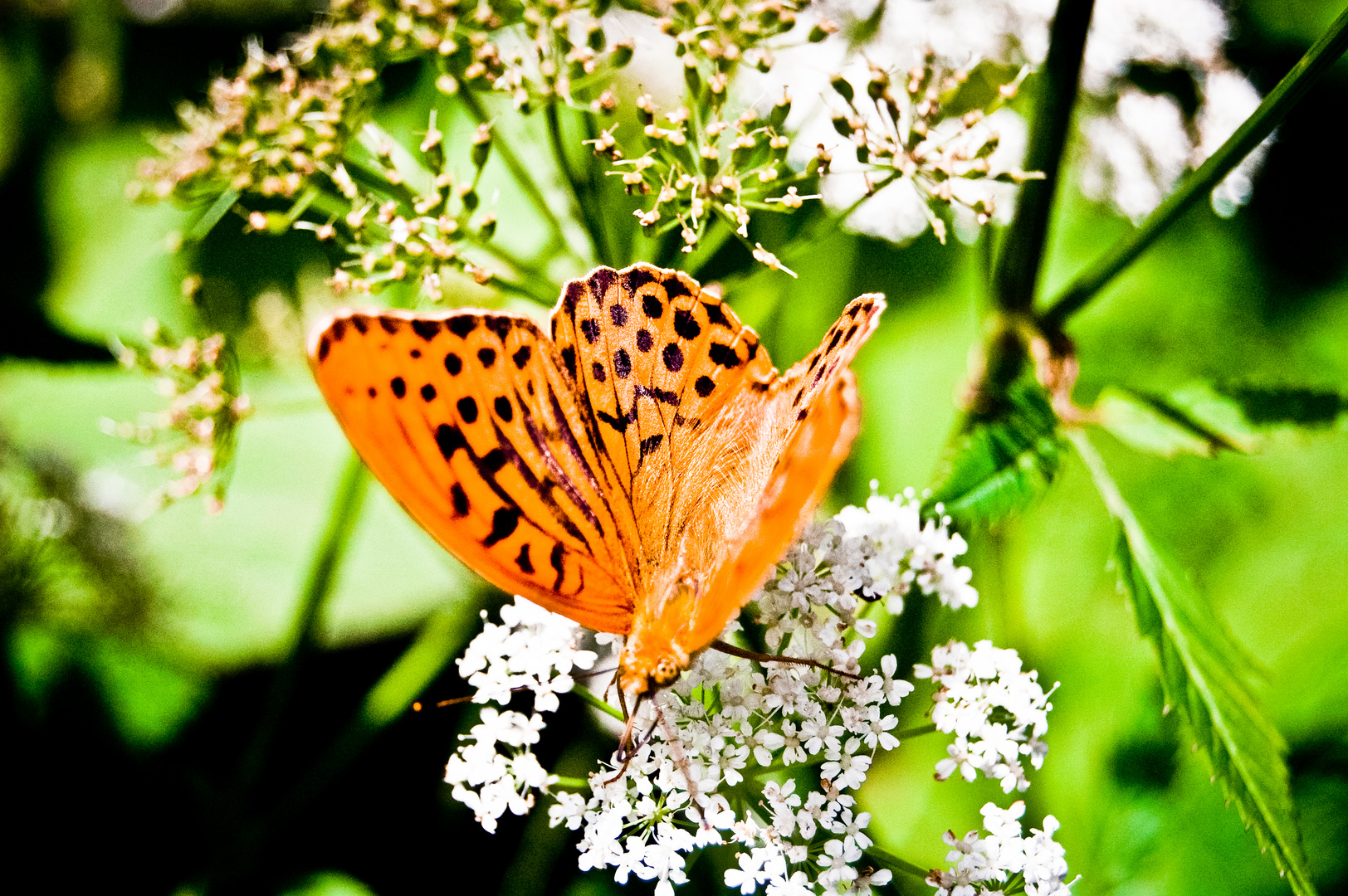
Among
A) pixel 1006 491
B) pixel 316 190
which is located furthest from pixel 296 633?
pixel 1006 491

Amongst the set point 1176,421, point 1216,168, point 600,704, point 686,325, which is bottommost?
point 600,704

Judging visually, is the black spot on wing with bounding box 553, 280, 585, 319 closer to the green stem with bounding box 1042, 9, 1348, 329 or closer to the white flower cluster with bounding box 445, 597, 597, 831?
the white flower cluster with bounding box 445, 597, 597, 831

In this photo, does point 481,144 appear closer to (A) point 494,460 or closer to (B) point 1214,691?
(A) point 494,460

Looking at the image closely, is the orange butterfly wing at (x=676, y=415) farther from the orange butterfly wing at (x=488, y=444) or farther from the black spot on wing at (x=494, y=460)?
the black spot on wing at (x=494, y=460)

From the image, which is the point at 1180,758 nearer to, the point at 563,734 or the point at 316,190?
the point at 563,734

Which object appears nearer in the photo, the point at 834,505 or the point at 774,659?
the point at 774,659

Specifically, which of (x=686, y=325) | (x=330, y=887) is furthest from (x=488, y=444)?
(x=330, y=887)
